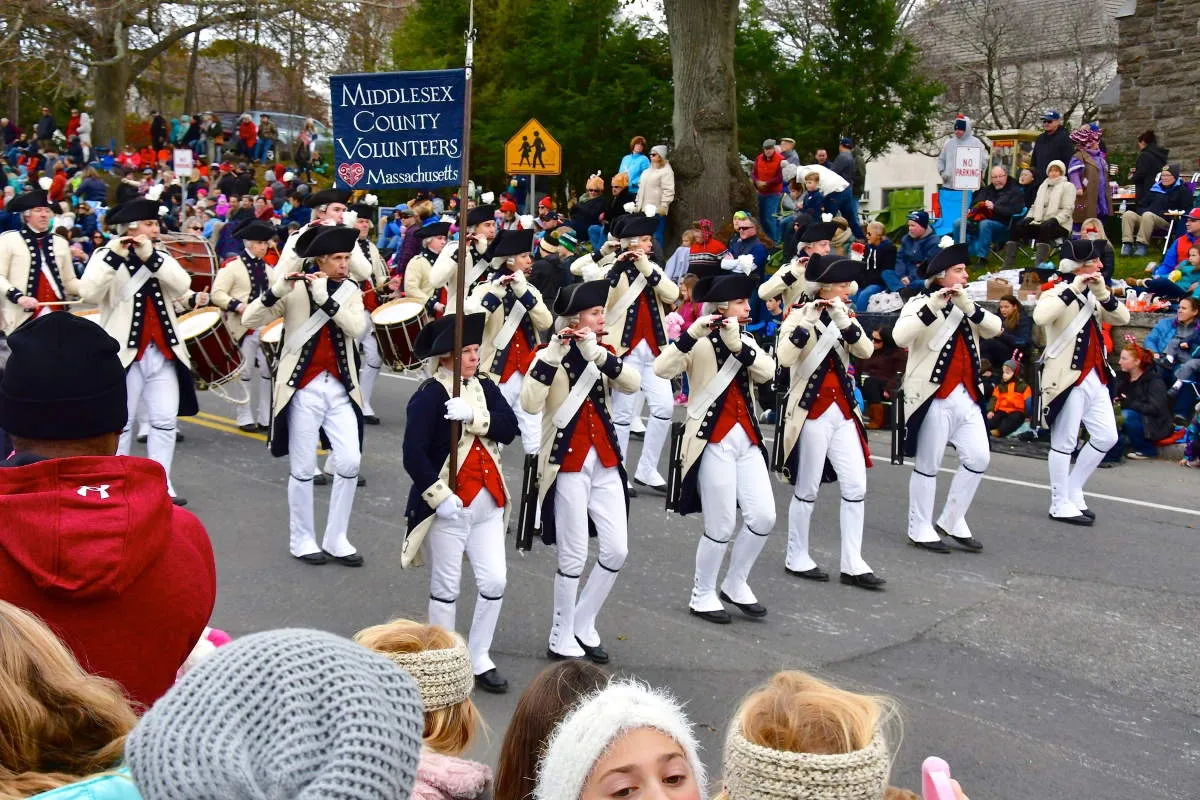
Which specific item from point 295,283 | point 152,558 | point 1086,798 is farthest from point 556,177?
point 152,558

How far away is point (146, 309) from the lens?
975 cm

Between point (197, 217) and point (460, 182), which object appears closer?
point (460, 182)

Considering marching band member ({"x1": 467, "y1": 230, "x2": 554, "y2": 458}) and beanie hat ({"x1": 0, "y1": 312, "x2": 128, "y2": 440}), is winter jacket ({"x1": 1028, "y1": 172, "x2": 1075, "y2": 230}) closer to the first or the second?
→ marching band member ({"x1": 467, "y1": 230, "x2": 554, "y2": 458})

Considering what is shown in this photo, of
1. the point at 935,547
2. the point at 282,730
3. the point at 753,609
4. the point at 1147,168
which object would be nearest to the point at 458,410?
the point at 753,609

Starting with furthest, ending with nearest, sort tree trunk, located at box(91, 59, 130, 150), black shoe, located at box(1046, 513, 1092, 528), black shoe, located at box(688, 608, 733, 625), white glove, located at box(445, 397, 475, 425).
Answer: tree trunk, located at box(91, 59, 130, 150), black shoe, located at box(1046, 513, 1092, 528), black shoe, located at box(688, 608, 733, 625), white glove, located at box(445, 397, 475, 425)

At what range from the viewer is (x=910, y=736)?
6305mm

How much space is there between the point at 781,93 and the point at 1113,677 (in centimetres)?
1970

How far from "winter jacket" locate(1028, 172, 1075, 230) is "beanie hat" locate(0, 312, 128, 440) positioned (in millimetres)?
15966

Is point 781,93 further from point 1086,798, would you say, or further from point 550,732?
point 550,732

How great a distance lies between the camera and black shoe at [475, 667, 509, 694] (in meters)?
6.89

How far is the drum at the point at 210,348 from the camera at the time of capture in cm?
1057

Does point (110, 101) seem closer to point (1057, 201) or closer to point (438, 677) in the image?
point (1057, 201)

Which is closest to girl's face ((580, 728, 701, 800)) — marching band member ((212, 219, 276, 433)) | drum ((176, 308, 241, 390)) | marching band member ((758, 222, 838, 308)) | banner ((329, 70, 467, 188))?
banner ((329, 70, 467, 188))

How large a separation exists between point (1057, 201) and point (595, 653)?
41.8ft
